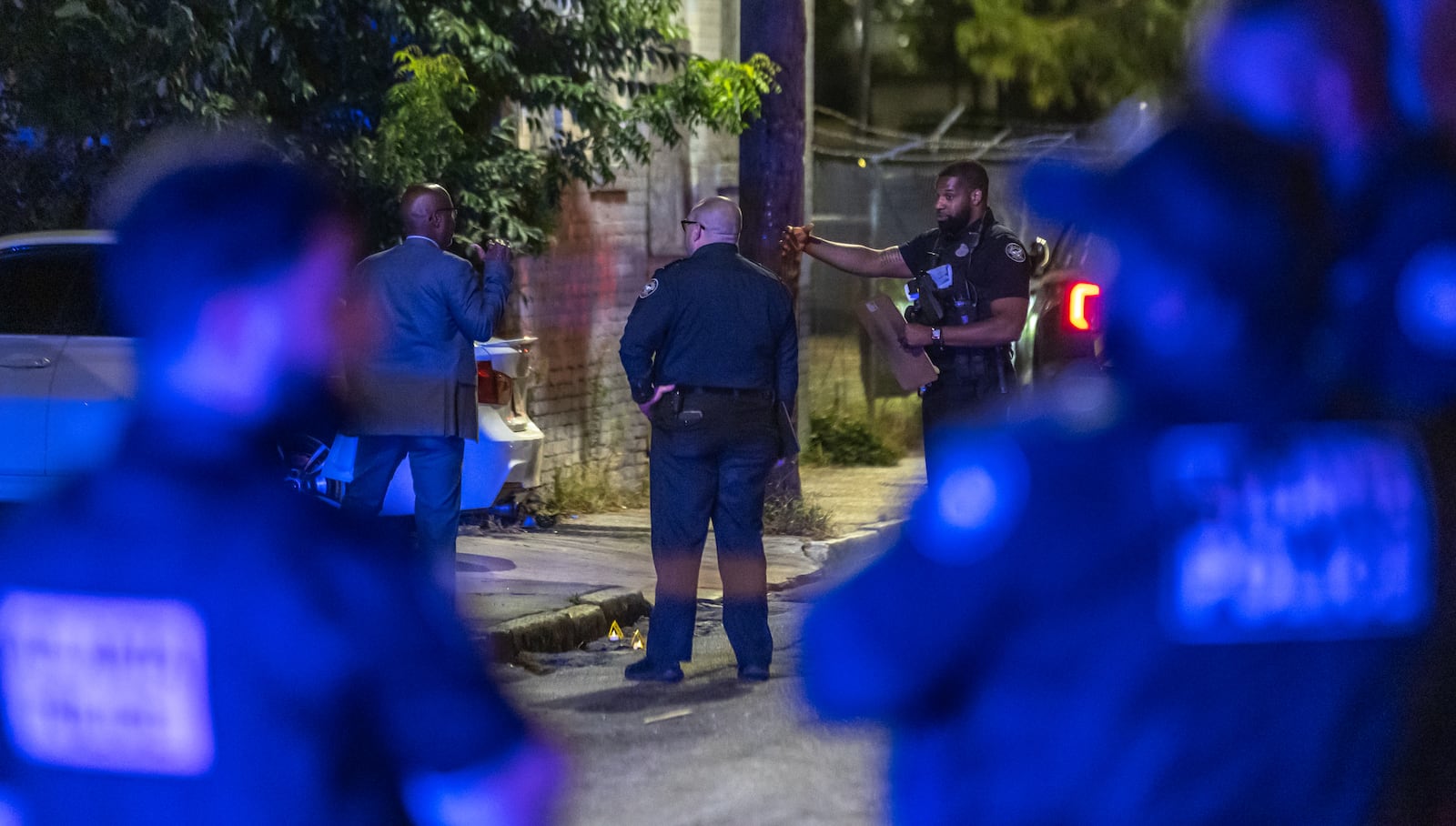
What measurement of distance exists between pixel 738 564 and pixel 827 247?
1.74m

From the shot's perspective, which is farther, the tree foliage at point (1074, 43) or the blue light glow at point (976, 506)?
the tree foliage at point (1074, 43)

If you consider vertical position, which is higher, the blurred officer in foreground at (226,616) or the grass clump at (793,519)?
the blurred officer in foreground at (226,616)

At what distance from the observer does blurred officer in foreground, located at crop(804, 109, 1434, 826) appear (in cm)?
173

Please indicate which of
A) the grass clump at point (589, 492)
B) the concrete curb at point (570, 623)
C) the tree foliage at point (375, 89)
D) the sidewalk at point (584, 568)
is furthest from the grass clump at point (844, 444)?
the concrete curb at point (570, 623)

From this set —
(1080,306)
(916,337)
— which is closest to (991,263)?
(916,337)

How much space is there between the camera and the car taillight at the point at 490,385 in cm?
917

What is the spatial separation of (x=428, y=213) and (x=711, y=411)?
1466 millimetres

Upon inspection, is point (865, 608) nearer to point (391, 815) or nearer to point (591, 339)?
point (391, 815)

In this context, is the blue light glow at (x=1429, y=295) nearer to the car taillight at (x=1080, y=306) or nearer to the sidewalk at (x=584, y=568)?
the sidewalk at (x=584, y=568)

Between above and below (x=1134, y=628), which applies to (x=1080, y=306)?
above

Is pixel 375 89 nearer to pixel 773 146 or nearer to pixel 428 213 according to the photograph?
pixel 773 146

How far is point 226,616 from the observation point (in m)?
1.99

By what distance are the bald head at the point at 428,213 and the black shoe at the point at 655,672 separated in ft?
6.27

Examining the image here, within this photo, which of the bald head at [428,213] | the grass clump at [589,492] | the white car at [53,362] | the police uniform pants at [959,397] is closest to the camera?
the bald head at [428,213]
